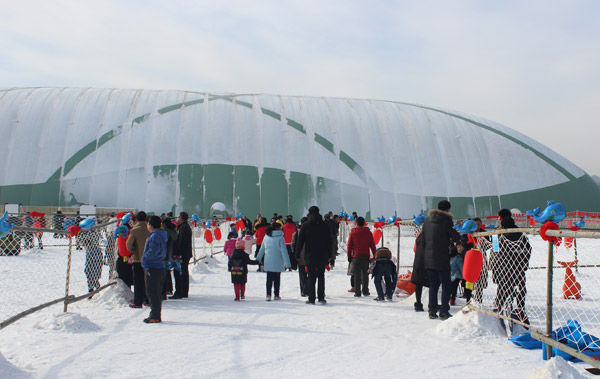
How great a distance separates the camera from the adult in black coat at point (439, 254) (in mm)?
7781

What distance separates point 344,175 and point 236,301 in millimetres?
23447

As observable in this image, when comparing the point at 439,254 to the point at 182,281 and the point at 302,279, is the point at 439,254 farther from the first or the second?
the point at 182,281

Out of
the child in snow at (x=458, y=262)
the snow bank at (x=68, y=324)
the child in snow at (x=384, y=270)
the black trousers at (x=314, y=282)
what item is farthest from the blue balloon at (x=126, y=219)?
the child in snow at (x=458, y=262)

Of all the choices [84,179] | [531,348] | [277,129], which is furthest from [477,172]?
[531,348]

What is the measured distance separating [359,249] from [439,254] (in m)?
2.68

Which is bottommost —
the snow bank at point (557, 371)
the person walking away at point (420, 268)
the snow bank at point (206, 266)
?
the snow bank at point (206, 266)

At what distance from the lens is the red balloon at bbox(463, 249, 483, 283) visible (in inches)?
259

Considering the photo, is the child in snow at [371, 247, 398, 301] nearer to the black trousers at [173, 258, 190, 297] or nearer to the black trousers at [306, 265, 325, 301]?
the black trousers at [306, 265, 325, 301]

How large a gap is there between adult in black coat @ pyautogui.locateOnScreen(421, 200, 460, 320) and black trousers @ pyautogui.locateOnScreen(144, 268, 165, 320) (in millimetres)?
3983

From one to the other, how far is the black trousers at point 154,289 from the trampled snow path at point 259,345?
234 mm

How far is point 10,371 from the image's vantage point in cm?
480

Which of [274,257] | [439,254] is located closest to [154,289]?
[274,257]

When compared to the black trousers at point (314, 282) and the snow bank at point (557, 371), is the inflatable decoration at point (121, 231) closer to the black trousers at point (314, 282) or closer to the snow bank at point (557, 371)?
the black trousers at point (314, 282)

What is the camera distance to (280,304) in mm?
9422
